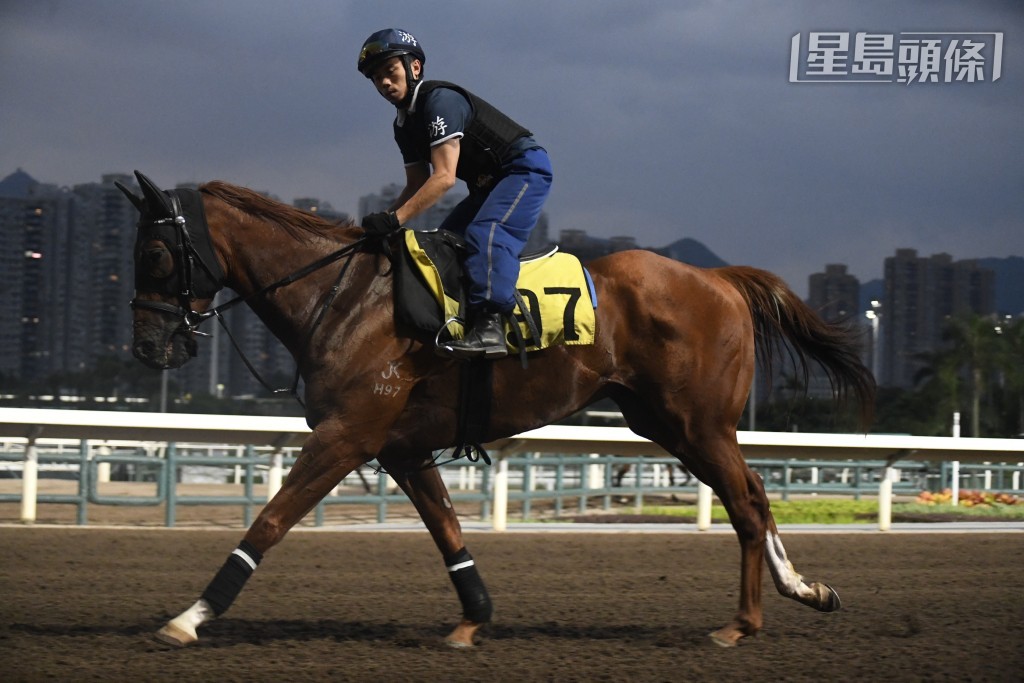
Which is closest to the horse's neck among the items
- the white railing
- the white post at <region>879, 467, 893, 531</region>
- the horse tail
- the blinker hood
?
the blinker hood

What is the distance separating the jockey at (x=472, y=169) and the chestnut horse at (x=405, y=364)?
0.23 meters

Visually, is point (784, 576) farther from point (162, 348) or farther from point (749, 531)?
point (162, 348)

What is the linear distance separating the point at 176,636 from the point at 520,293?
188cm

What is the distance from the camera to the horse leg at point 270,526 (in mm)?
4230

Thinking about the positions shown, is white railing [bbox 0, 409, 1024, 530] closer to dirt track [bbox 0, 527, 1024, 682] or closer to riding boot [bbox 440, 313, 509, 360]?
dirt track [bbox 0, 527, 1024, 682]

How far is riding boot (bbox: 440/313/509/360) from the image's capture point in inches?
177

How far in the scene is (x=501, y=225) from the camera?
4676 millimetres

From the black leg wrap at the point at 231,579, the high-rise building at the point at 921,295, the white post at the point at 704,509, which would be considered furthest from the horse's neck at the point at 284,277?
the high-rise building at the point at 921,295

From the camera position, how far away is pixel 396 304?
4.58 m

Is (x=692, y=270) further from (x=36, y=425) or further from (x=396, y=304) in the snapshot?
(x=36, y=425)

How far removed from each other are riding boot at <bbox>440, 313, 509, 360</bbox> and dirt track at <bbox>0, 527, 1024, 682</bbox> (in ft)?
3.86

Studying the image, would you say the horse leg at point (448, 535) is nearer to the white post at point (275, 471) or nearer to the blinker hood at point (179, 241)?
the blinker hood at point (179, 241)

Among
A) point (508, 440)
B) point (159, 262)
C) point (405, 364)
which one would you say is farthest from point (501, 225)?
point (508, 440)

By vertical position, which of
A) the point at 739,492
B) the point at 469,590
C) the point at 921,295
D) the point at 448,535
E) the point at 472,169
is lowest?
the point at 469,590
